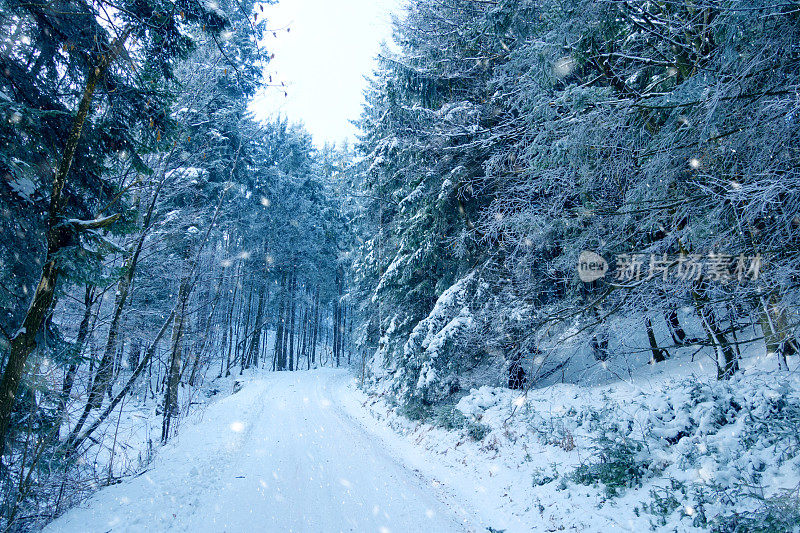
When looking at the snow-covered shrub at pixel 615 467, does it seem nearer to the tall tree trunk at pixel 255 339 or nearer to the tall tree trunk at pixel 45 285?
the tall tree trunk at pixel 45 285

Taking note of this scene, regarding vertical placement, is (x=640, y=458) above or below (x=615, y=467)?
above

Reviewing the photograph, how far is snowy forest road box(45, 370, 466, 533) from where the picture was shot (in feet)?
14.2

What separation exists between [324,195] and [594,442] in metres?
28.2

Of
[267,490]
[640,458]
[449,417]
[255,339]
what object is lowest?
[267,490]

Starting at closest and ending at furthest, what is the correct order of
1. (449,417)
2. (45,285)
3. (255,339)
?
(45,285) → (449,417) → (255,339)

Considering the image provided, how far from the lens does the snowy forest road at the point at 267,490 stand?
4.32m

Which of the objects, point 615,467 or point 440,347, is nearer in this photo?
point 615,467

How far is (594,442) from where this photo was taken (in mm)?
5281

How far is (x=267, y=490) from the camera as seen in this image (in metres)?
5.32

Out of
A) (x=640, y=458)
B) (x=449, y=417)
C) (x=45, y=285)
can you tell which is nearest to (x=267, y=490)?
(x=45, y=285)

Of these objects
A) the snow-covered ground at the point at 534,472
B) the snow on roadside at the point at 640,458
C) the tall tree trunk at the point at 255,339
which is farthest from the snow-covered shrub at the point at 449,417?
the tall tree trunk at the point at 255,339

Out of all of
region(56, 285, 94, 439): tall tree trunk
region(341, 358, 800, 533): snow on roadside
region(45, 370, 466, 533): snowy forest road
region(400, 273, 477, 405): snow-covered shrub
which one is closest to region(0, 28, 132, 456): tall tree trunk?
region(56, 285, 94, 439): tall tree trunk

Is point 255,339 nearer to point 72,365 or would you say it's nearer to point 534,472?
point 72,365

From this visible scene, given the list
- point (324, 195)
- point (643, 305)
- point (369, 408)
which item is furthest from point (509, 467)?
point (324, 195)
